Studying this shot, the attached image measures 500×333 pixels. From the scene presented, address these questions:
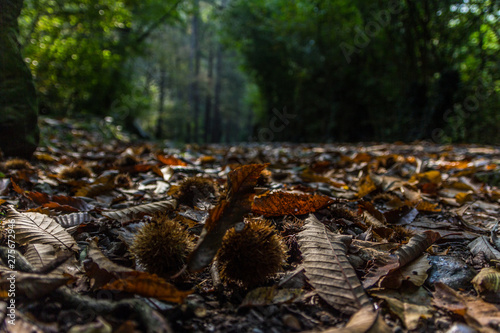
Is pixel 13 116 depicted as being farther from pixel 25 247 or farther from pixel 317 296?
pixel 317 296

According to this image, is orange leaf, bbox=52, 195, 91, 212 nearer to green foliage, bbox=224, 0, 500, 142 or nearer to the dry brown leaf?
the dry brown leaf

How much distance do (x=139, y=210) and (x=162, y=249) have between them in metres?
0.62

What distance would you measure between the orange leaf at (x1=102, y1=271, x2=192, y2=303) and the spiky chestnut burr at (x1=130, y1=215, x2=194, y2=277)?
0.30ft

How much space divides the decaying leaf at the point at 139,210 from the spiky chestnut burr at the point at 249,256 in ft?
2.15

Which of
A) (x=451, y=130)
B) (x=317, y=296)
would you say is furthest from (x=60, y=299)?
(x=451, y=130)

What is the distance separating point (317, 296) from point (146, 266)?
1.70 ft

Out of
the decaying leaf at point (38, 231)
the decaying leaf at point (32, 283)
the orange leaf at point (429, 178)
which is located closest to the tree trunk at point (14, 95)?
the decaying leaf at point (38, 231)

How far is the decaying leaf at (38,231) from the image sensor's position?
1089mm

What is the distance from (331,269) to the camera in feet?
3.19

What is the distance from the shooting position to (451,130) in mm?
9227

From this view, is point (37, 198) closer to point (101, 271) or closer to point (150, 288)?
point (101, 271)

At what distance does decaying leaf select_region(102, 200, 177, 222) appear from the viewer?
1.41 m

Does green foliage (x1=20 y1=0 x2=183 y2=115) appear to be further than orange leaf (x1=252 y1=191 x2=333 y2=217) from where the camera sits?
Yes

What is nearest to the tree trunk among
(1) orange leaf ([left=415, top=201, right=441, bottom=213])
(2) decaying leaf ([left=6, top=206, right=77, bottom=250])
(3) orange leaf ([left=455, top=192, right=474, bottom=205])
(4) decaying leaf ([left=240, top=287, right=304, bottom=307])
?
(2) decaying leaf ([left=6, top=206, right=77, bottom=250])
